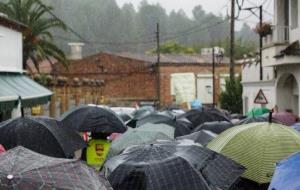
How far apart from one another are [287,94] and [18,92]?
420 inches

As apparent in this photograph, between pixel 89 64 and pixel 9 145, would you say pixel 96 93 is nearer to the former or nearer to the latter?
pixel 89 64

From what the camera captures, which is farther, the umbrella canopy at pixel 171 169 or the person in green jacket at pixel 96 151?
the person in green jacket at pixel 96 151

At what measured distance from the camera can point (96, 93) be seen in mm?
39469

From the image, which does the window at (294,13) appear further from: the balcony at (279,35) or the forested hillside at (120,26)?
the forested hillside at (120,26)

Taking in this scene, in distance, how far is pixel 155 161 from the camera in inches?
251

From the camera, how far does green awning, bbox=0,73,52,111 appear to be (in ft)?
52.0

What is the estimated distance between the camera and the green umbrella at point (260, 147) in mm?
7957

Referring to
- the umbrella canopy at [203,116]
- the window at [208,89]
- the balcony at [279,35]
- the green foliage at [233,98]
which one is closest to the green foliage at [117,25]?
the window at [208,89]

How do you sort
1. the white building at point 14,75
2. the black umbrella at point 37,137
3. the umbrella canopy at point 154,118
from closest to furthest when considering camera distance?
the black umbrella at point 37,137, the umbrella canopy at point 154,118, the white building at point 14,75

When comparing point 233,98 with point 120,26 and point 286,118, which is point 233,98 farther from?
point 120,26

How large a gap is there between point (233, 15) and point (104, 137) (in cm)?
1776

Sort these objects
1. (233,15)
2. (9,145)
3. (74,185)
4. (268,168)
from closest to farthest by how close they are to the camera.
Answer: (74,185) → (268,168) → (9,145) → (233,15)

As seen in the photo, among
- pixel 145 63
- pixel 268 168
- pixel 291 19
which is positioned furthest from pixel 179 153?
pixel 145 63

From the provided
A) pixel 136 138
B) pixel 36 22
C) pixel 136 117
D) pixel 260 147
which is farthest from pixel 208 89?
pixel 260 147
